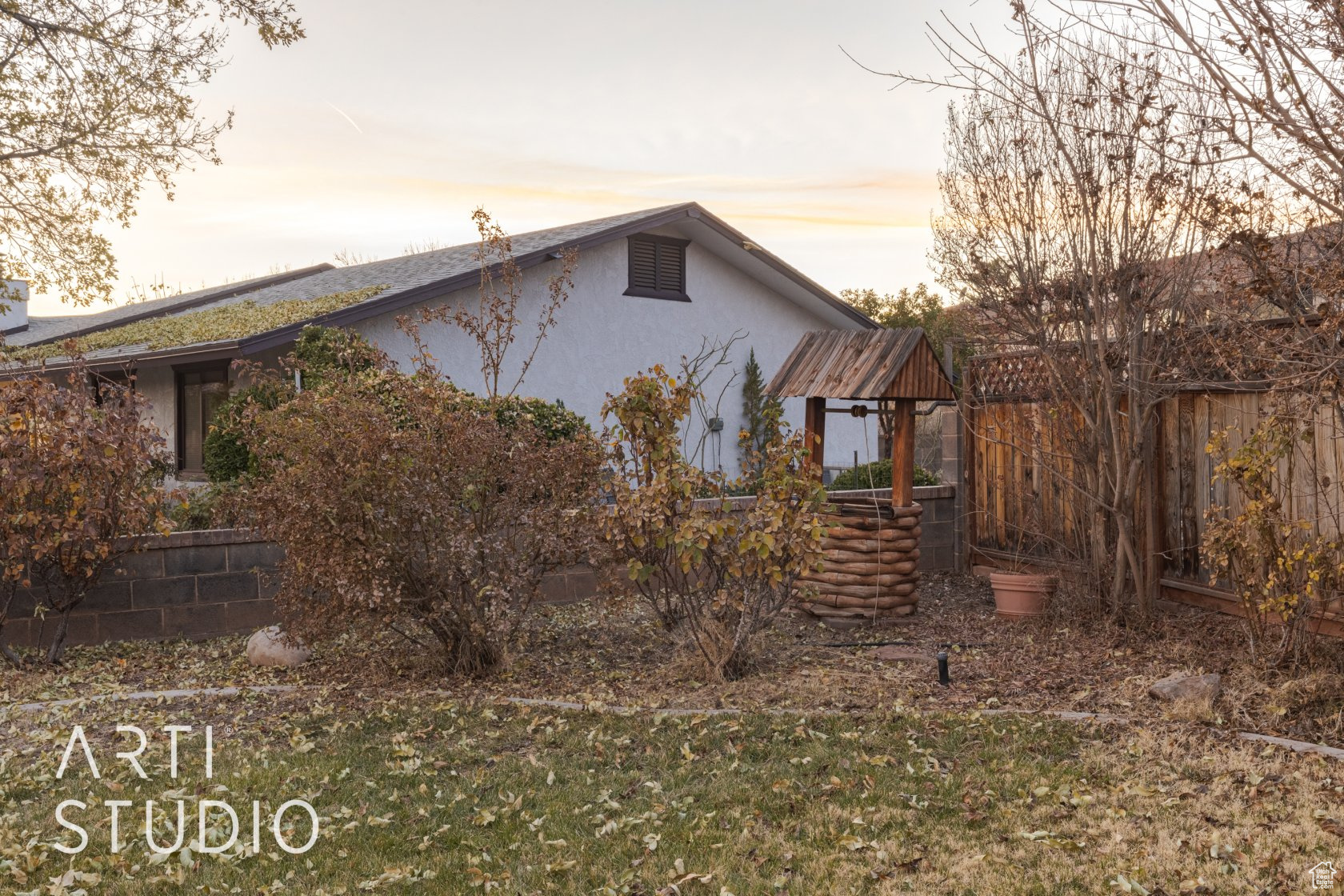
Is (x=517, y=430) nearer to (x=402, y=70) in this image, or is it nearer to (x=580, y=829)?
(x=580, y=829)

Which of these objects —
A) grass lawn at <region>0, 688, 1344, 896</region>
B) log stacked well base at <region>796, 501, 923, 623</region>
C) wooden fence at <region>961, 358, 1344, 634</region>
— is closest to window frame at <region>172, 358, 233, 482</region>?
grass lawn at <region>0, 688, 1344, 896</region>

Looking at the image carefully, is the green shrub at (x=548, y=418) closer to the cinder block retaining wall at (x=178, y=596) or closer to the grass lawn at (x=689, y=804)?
the cinder block retaining wall at (x=178, y=596)

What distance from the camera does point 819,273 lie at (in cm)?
2319

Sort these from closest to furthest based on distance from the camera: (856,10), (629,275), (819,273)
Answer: (856,10) < (629,275) < (819,273)

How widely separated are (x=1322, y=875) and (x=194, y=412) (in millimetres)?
15826

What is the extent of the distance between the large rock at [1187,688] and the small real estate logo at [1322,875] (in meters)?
2.02

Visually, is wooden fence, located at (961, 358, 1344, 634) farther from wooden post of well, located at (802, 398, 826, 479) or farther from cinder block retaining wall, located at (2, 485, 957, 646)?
cinder block retaining wall, located at (2, 485, 957, 646)

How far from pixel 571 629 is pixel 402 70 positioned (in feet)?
28.1

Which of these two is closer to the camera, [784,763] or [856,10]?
[784,763]

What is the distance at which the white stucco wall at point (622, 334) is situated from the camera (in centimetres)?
1507

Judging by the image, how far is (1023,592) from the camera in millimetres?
8766

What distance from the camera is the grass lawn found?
3.96 m

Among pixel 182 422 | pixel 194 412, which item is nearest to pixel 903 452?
pixel 194 412

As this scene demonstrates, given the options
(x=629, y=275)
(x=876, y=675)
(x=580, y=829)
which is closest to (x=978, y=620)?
(x=876, y=675)
